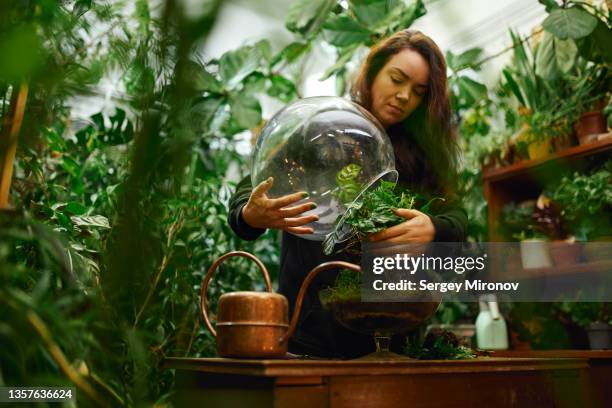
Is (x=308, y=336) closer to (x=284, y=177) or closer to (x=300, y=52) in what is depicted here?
(x=284, y=177)

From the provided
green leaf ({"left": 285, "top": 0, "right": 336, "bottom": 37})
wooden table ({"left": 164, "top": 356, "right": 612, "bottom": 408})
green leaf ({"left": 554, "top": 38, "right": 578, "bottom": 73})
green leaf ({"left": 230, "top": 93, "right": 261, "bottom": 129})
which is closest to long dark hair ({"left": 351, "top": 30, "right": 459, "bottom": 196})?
green leaf ({"left": 285, "top": 0, "right": 336, "bottom": 37})

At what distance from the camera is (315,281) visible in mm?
1351

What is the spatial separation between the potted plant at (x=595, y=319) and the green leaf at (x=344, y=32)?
Result: 4.15 feet

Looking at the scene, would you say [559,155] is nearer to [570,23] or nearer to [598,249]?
[598,249]

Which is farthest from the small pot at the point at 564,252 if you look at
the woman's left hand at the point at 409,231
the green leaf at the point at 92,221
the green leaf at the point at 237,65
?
the green leaf at the point at 92,221

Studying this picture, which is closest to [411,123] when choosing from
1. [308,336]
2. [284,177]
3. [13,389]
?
[308,336]

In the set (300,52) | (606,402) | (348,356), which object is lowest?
(606,402)

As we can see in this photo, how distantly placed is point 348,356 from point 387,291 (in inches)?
15.1

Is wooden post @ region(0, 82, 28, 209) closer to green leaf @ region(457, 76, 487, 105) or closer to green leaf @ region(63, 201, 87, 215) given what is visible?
green leaf @ region(63, 201, 87, 215)

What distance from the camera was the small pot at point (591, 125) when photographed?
1987 millimetres

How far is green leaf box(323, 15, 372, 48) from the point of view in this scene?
7.39 feet

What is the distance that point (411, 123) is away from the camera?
4.96 feet

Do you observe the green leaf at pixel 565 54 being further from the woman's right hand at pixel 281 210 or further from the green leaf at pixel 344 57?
the woman's right hand at pixel 281 210

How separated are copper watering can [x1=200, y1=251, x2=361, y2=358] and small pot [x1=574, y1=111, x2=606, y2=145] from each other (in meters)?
1.52
